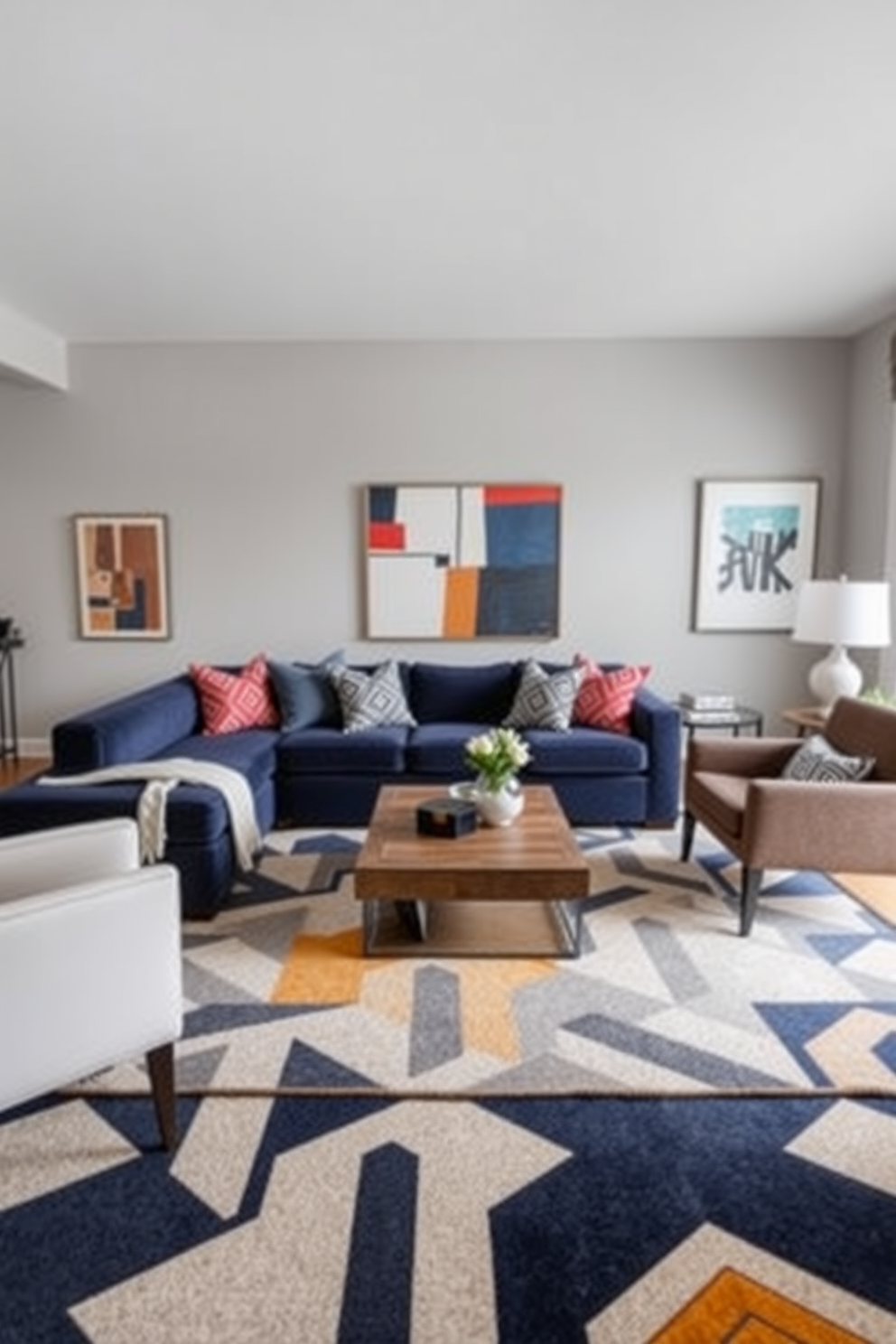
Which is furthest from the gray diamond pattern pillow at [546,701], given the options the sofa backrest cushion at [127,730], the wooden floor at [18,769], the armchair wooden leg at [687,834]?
the wooden floor at [18,769]

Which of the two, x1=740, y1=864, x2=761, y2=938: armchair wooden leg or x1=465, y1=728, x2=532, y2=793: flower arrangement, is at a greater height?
x1=465, y1=728, x2=532, y2=793: flower arrangement

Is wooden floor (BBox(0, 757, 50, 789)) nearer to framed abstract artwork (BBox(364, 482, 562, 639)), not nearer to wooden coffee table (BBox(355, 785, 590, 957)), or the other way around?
framed abstract artwork (BBox(364, 482, 562, 639))

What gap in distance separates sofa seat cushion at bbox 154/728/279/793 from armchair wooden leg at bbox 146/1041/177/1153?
5.87 ft

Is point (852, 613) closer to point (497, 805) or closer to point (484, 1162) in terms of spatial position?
point (497, 805)

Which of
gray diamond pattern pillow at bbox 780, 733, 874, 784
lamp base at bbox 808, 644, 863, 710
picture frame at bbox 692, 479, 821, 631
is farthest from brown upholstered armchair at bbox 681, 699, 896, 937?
picture frame at bbox 692, 479, 821, 631

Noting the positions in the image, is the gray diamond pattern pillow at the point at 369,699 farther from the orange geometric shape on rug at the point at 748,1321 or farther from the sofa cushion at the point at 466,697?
the orange geometric shape on rug at the point at 748,1321

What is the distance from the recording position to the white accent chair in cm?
157

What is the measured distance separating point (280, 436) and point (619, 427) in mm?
2187

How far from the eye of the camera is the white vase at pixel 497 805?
3.04m

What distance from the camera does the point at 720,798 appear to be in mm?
3242

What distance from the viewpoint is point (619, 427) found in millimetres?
5242

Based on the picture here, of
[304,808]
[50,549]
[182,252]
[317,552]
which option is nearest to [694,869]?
[304,808]

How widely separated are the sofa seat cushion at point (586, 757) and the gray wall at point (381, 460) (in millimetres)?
1414

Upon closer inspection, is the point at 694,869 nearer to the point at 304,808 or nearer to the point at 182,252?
the point at 304,808
